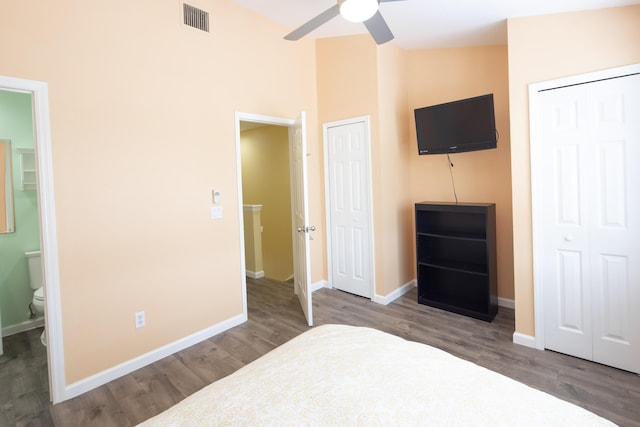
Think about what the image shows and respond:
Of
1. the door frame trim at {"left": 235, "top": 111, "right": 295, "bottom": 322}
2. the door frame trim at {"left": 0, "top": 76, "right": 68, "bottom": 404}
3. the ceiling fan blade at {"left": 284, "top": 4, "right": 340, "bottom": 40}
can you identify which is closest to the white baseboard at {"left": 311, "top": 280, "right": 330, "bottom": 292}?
the door frame trim at {"left": 235, "top": 111, "right": 295, "bottom": 322}

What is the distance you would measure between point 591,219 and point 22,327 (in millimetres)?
5094

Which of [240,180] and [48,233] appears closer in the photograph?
[48,233]

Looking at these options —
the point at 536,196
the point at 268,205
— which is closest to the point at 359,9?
A: the point at 536,196

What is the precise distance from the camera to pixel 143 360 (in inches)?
94.3

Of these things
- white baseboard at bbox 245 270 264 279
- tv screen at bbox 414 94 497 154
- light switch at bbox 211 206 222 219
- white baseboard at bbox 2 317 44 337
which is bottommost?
white baseboard at bbox 2 317 44 337

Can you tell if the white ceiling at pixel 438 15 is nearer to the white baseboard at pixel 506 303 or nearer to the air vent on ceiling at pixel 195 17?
the air vent on ceiling at pixel 195 17

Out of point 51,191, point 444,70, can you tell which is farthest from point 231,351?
point 444,70

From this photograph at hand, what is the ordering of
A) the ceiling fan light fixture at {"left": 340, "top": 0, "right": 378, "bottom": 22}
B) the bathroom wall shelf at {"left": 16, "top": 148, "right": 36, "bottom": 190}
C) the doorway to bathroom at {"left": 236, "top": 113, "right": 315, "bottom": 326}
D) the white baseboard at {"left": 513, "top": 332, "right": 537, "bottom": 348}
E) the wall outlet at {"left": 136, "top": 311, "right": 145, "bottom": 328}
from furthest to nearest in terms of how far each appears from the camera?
the doorway to bathroom at {"left": 236, "top": 113, "right": 315, "bottom": 326} < the bathroom wall shelf at {"left": 16, "top": 148, "right": 36, "bottom": 190} < the white baseboard at {"left": 513, "top": 332, "right": 537, "bottom": 348} < the wall outlet at {"left": 136, "top": 311, "right": 145, "bottom": 328} < the ceiling fan light fixture at {"left": 340, "top": 0, "right": 378, "bottom": 22}

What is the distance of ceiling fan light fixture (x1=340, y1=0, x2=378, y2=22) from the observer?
6.16ft

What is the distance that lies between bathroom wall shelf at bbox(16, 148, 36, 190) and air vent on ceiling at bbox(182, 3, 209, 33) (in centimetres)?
211

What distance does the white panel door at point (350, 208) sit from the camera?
3627 millimetres

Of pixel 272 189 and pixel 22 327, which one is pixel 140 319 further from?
pixel 272 189

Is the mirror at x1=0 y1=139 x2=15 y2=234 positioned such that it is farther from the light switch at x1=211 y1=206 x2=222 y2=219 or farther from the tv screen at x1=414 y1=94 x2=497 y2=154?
the tv screen at x1=414 y1=94 x2=497 y2=154

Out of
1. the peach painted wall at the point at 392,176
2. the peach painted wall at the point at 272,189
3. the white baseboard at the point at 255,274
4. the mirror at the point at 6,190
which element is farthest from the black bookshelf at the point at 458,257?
the mirror at the point at 6,190
